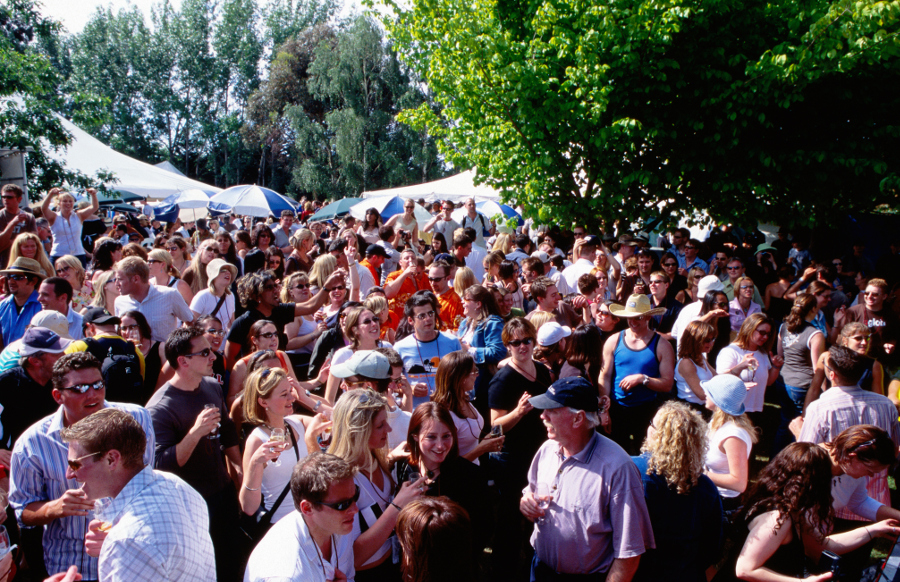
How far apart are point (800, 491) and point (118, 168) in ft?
63.1

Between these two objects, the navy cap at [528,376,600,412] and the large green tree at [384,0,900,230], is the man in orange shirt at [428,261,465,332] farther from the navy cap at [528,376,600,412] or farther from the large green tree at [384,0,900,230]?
the large green tree at [384,0,900,230]

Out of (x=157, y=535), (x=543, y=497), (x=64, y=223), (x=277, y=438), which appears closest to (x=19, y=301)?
(x=277, y=438)

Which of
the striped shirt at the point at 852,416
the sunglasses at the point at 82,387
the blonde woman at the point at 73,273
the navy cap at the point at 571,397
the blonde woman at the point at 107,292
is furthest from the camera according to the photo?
the blonde woman at the point at 73,273

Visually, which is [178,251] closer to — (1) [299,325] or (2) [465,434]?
(1) [299,325]

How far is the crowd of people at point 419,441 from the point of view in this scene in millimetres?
2451

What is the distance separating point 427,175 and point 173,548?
35714 millimetres

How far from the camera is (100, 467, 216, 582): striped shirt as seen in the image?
2234 millimetres

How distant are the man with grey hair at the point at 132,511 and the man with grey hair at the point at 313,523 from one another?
266mm

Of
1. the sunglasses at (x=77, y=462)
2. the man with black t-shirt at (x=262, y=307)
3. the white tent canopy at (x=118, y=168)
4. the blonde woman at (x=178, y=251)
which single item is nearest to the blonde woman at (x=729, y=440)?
the sunglasses at (x=77, y=462)

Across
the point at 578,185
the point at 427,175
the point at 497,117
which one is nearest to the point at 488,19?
the point at 497,117

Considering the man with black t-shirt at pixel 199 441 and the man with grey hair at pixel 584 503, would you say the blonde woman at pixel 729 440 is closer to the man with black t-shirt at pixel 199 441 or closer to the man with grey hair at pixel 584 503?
the man with grey hair at pixel 584 503

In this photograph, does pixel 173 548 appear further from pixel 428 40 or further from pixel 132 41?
pixel 132 41

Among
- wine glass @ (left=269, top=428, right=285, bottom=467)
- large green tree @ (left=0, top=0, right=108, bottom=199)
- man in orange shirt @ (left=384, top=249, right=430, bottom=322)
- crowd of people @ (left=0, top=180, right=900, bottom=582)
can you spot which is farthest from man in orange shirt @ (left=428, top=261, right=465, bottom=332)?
large green tree @ (left=0, top=0, right=108, bottom=199)

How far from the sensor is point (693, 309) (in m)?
6.13
